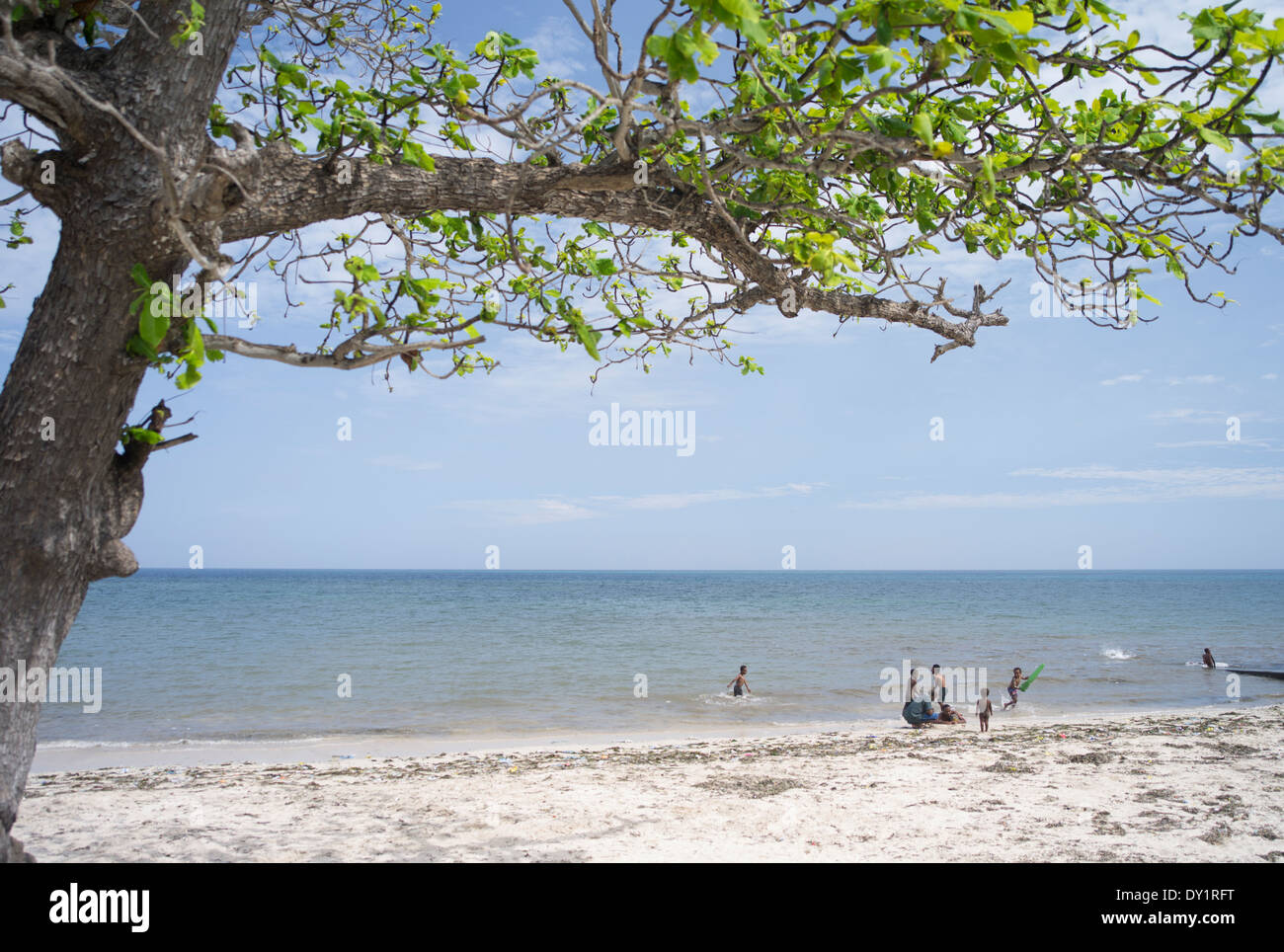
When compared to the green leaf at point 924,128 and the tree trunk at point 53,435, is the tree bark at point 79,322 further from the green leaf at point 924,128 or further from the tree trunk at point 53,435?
the green leaf at point 924,128

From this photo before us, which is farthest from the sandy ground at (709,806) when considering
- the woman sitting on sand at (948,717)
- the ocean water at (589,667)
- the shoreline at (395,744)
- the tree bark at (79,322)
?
the ocean water at (589,667)

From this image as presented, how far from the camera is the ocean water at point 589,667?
557 inches

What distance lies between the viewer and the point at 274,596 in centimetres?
6200

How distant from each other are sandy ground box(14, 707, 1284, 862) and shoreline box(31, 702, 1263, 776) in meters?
1.23

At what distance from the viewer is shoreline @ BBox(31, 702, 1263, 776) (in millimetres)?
10633

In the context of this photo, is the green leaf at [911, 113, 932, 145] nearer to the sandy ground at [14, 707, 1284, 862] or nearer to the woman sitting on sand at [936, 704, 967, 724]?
the sandy ground at [14, 707, 1284, 862]

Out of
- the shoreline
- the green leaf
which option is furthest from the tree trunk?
the shoreline

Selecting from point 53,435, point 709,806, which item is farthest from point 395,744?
point 53,435

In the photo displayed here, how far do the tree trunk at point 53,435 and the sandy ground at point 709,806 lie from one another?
2809 mm

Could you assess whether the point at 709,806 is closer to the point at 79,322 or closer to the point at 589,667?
the point at 79,322

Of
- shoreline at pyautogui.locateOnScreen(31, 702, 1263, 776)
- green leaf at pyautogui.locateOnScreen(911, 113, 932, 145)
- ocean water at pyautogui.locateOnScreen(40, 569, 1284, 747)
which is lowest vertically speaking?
ocean water at pyautogui.locateOnScreen(40, 569, 1284, 747)

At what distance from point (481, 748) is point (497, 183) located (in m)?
9.55

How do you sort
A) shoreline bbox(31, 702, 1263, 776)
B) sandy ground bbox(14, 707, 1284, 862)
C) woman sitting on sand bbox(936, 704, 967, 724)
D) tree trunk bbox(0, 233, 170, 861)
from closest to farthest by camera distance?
tree trunk bbox(0, 233, 170, 861), sandy ground bbox(14, 707, 1284, 862), shoreline bbox(31, 702, 1263, 776), woman sitting on sand bbox(936, 704, 967, 724)

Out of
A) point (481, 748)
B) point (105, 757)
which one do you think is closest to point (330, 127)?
point (481, 748)
